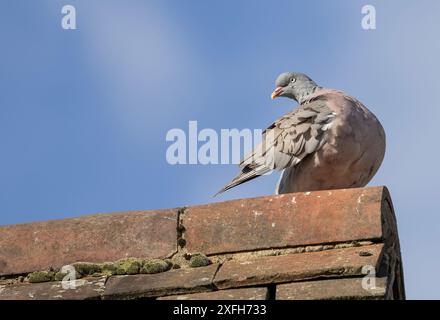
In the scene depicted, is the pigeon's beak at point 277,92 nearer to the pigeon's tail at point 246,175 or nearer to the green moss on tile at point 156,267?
the pigeon's tail at point 246,175

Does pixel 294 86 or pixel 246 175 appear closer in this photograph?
pixel 246 175

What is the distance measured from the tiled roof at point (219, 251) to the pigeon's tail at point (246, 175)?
2.53 meters

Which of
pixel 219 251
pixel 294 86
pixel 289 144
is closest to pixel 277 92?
pixel 294 86

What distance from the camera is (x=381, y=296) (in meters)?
4.43

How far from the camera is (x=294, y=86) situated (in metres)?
9.41

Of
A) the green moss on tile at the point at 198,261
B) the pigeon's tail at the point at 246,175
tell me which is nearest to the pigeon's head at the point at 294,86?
the pigeon's tail at the point at 246,175

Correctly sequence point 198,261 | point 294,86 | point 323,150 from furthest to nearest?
point 294,86 < point 323,150 < point 198,261

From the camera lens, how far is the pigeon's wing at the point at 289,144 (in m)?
7.99

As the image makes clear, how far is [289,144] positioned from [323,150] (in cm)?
25

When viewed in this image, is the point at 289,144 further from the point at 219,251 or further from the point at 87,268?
the point at 87,268
